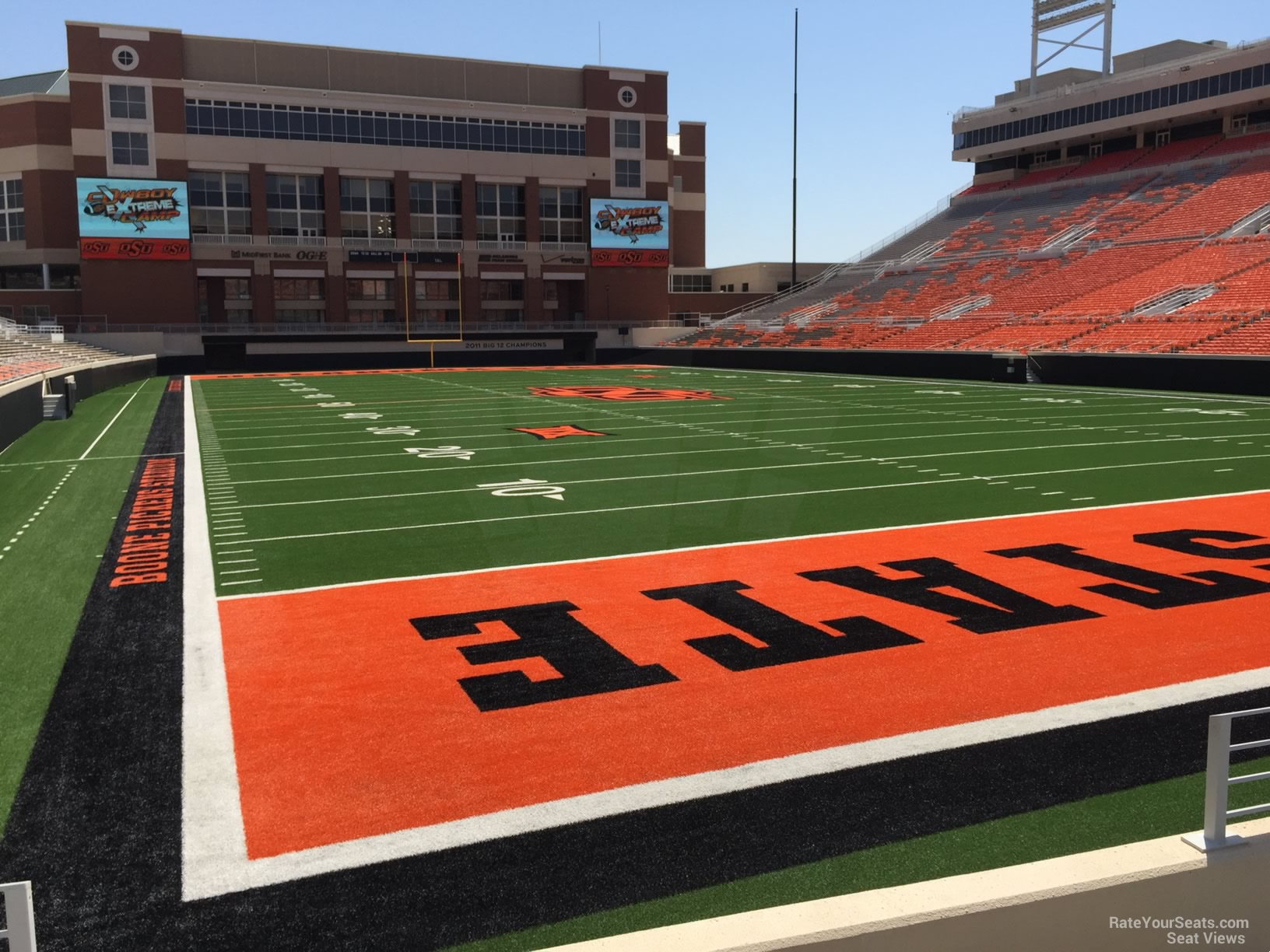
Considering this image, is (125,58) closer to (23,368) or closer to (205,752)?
(23,368)

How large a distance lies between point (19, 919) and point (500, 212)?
57.4 meters

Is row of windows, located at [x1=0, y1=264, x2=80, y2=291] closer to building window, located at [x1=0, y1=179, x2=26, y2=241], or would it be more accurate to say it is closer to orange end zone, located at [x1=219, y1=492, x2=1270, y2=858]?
building window, located at [x1=0, y1=179, x2=26, y2=241]

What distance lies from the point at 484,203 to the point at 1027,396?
124 feet

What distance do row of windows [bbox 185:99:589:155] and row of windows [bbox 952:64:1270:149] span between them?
22417mm

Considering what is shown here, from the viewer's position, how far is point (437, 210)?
56500mm

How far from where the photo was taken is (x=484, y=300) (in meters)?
57.8

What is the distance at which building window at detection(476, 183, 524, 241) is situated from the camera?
2255 inches

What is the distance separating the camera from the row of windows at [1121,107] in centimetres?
4703

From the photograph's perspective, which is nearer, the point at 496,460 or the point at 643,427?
the point at 496,460

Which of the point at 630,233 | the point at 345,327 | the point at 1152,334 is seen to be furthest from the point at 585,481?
the point at 630,233

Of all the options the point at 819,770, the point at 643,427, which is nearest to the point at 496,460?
the point at 643,427

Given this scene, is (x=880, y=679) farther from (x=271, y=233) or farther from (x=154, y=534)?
(x=271, y=233)

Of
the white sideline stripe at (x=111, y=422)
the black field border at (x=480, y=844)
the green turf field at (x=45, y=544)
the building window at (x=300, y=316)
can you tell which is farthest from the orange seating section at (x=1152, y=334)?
the building window at (x=300, y=316)

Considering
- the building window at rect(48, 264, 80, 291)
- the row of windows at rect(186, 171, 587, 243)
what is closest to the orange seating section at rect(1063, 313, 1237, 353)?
the row of windows at rect(186, 171, 587, 243)
